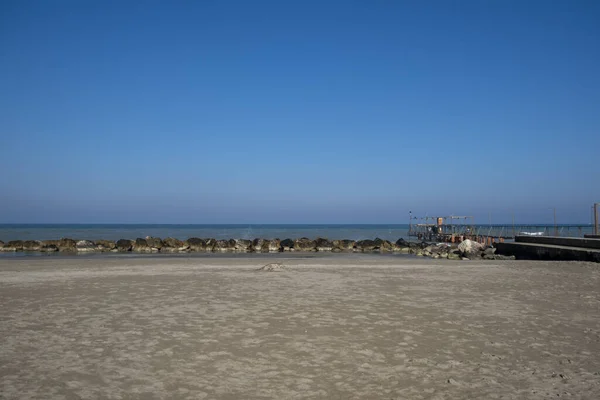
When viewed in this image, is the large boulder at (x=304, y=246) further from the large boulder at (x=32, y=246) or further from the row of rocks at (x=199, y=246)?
the large boulder at (x=32, y=246)

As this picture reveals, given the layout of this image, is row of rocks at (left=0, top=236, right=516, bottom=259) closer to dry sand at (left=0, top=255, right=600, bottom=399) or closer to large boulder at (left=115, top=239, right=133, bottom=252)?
large boulder at (left=115, top=239, right=133, bottom=252)

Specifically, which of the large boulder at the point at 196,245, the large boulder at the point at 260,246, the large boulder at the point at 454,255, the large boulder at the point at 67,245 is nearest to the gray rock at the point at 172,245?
the large boulder at the point at 196,245

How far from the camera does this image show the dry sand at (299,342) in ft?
15.3

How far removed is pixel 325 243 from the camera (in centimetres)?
3800

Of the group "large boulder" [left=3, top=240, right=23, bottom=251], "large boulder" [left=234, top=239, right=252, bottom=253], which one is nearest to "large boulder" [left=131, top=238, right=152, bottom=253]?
"large boulder" [left=234, top=239, right=252, bottom=253]

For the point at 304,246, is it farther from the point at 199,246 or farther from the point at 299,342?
the point at 299,342

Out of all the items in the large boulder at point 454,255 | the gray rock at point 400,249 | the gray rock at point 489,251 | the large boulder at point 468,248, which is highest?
the large boulder at point 468,248

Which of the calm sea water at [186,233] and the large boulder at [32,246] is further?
the calm sea water at [186,233]

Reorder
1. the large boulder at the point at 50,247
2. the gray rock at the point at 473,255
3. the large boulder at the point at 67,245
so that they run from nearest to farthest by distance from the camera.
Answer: the gray rock at the point at 473,255 → the large boulder at the point at 50,247 → the large boulder at the point at 67,245

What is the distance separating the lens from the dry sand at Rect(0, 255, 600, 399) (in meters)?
4.65

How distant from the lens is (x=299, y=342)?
636 cm

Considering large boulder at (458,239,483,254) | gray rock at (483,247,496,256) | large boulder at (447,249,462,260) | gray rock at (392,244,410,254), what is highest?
large boulder at (458,239,483,254)

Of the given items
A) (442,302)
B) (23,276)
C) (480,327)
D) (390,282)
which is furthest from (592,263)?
(23,276)

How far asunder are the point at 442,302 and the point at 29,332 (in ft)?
24.4
